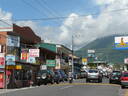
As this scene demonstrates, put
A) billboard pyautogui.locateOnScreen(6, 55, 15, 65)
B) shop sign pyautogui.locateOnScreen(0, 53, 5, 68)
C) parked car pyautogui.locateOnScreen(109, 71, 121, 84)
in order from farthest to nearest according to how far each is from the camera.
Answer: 1. parked car pyautogui.locateOnScreen(109, 71, 121, 84)
2. shop sign pyautogui.locateOnScreen(0, 53, 5, 68)
3. billboard pyautogui.locateOnScreen(6, 55, 15, 65)

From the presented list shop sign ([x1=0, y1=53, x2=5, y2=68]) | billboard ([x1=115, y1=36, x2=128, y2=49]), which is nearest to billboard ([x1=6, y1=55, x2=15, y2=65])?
shop sign ([x1=0, y1=53, x2=5, y2=68])

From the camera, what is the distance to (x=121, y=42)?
217 ft

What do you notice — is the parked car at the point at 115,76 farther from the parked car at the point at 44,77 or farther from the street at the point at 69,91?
the street at the point at 69,91

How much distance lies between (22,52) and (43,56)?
1957 cm

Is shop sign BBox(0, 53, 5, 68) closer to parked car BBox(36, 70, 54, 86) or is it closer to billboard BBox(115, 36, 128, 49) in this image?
parked car BBox(36, 70, 54, 86)

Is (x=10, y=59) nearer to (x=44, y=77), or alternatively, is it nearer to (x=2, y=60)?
(x=2, y=60)

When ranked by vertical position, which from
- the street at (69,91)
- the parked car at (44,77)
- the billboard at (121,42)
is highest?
the billboard at (121,42)

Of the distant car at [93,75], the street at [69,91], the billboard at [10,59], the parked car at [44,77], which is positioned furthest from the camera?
the distant car at [93,75]

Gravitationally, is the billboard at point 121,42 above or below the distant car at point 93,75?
above

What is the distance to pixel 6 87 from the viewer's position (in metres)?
33.3

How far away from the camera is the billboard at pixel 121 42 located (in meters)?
65.6

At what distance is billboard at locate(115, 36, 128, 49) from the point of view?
6562 cm

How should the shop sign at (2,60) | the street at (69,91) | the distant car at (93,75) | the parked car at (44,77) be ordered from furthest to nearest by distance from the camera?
the distant car at (93,75)
the parked car at (44,77)
the shop sign at (2,60)
the street at (69,91)

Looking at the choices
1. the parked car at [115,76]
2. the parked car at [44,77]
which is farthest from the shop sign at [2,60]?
the parked car at [115,76]
